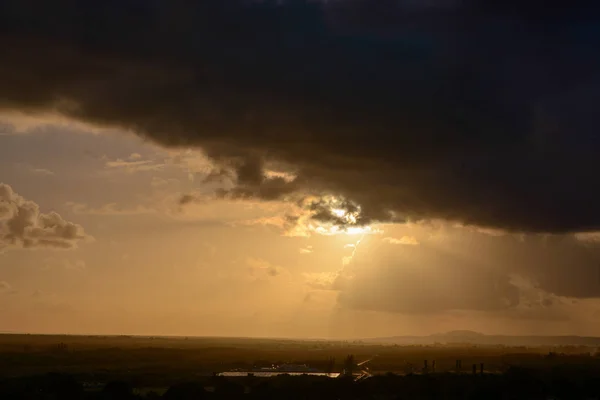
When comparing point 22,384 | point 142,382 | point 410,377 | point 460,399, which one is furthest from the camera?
point 142,382

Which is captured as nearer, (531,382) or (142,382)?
(531,382)

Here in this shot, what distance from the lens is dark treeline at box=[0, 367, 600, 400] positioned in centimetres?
9850

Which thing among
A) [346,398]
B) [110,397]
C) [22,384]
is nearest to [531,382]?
[346,398]

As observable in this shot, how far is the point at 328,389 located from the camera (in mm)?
107688

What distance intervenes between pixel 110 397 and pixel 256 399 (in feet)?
58.3

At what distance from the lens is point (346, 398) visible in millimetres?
106000

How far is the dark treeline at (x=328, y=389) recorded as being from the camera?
9850 cm

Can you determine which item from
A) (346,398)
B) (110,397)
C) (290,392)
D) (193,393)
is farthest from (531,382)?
(110,397)

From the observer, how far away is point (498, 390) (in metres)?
108

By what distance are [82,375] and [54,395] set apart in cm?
5306

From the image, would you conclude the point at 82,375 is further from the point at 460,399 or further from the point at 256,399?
the point at 460,399

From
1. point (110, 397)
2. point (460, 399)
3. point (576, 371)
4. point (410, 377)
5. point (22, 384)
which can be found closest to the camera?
point (110, 397)

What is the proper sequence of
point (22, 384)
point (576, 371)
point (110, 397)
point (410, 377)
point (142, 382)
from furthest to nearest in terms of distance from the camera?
point (576, 371)
point (142, 382)
point (410, 377)
point (22, 384)
point (110, 397)

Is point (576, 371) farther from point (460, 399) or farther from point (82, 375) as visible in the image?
point (82, 375)
